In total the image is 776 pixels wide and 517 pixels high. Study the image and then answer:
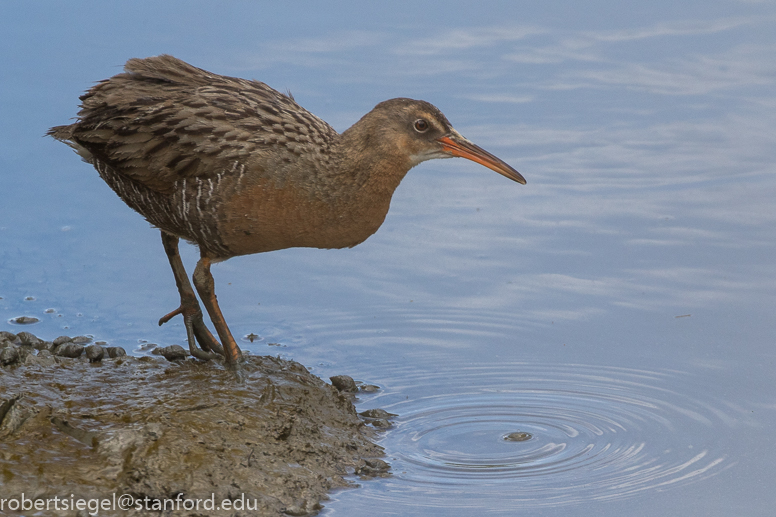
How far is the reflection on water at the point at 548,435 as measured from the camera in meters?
6.34

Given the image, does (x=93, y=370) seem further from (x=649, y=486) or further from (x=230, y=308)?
(x=649, y=486)

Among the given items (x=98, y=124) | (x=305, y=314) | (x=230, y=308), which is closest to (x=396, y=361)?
(x=305, y=314)

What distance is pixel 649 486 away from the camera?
6.37 metres

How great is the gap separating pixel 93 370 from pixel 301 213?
1.71 meters

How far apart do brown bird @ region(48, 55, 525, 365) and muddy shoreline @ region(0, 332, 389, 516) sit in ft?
2.13

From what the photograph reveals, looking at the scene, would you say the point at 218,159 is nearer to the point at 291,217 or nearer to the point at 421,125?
the point at 291,217

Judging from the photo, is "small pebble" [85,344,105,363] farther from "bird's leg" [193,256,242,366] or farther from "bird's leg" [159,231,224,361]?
"bird's leg" [193,256,242,366]

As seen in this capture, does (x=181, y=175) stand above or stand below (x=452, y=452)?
above

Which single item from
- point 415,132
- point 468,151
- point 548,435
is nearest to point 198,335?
point 415,132

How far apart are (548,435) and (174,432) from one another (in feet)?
7.67

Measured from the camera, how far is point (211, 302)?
7207 mm

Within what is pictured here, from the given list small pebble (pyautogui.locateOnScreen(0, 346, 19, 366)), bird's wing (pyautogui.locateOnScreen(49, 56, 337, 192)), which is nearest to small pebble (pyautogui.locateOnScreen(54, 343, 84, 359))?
small pebble (pyautogui.locateOnScreen(0, 346, 19, 366))

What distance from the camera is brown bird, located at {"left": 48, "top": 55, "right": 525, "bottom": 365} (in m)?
6.71

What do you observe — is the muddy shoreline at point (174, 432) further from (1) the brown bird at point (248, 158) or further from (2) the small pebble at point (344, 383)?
(1) the brown bird at point (248, 158)
